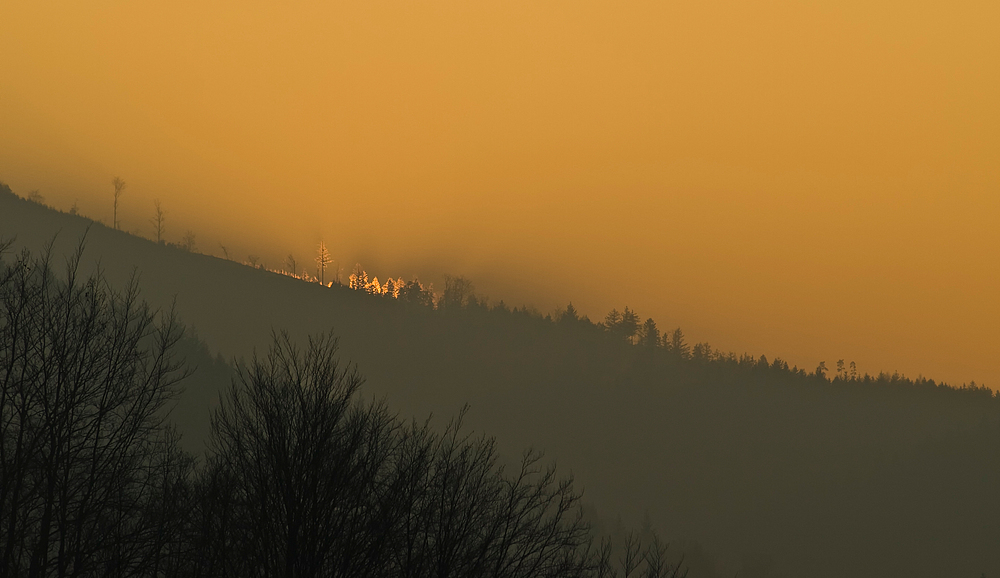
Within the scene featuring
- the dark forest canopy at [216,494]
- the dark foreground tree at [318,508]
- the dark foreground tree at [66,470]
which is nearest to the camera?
the dark foreground tree at [66,470]

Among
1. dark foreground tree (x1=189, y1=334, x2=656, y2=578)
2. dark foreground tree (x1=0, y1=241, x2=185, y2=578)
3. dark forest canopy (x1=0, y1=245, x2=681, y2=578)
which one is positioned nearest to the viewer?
dark foreground tree (x1=0, y1=241, x2=185, y2=578)

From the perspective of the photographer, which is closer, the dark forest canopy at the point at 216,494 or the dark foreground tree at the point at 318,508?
the dark forest canopy at the point at 216,494

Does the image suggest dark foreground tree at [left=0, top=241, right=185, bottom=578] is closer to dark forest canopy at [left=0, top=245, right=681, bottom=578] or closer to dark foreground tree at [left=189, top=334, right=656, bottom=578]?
dark forest canopy at [left=0, top=245, right=681, bottom=578]

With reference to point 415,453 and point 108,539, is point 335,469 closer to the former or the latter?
point 415,453

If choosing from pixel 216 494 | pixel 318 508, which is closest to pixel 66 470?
pixel 216 494

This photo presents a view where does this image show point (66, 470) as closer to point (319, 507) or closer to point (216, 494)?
point (216, 494)

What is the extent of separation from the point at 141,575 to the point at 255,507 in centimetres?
259

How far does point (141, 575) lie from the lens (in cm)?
1662

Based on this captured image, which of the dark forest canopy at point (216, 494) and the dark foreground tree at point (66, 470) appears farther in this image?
the dark forest canopy at point (216, 494)

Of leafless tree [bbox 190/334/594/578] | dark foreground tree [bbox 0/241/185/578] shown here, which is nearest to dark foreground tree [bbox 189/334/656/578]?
leafless tree [bbox 190/334/594/578]

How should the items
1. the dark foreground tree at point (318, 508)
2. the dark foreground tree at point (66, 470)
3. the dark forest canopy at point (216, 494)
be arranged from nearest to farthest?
the dark foreground tree at point (66, 470)
the dark forest canopy at point (216, 494)
the dark foreground tree at point (318, 508)

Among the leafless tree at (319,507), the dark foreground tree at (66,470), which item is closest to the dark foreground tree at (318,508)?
the leafless tree at (319,507)

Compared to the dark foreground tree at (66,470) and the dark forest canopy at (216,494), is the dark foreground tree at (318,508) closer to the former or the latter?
the dark forest canopy at (216,494)

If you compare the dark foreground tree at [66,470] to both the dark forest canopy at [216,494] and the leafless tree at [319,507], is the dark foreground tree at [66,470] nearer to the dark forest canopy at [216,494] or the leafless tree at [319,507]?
the dark forest canopy at [216,494]
